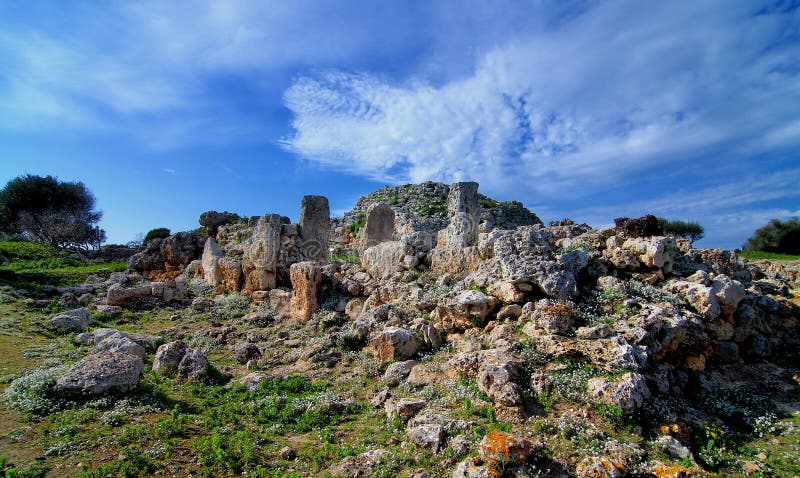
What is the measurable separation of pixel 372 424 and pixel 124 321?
1276 centimetres

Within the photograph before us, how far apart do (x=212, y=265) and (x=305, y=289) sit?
7.23m

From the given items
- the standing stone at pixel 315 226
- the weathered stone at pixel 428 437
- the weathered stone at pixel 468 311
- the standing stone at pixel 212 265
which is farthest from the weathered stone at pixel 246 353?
the standing stone at pixel 212 265

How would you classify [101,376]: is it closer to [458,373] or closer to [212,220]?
[458,373]

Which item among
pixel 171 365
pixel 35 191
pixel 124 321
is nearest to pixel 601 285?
pixel 171 365

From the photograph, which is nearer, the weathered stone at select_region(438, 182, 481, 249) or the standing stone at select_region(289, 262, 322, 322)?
the weathered stone at select_region(438, 182, 481, 249)

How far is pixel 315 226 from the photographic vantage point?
19.5m

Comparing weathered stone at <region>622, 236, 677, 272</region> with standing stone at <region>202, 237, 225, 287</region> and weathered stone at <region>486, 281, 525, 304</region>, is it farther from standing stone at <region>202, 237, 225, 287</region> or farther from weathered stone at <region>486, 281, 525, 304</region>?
standing stone at <region>202, 237, 225, 287</region>

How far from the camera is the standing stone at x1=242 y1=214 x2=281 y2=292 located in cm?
1777

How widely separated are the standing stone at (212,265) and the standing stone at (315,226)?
4.37 m

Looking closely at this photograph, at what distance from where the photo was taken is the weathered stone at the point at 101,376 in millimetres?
8656

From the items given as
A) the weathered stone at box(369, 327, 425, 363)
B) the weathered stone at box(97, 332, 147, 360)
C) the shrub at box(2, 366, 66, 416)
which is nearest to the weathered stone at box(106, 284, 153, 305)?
the weathered stone at box(97, 332, 147, 360)

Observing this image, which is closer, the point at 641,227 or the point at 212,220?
the point at 641,227

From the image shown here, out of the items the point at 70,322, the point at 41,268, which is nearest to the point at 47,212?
the point at 41,268

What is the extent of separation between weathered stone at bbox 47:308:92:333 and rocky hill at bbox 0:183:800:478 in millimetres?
111
